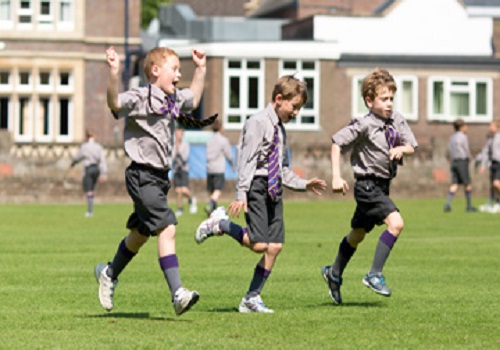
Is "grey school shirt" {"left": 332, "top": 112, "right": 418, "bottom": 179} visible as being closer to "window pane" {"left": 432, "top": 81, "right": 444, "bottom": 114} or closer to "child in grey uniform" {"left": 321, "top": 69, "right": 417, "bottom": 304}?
"child in grey uniform" {"left": 321, "top": 69, "right": 417, "bottom": 304}

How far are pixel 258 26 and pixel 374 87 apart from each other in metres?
54.9

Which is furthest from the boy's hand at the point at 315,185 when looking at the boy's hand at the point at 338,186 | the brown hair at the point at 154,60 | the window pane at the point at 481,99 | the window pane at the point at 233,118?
the window pane at the point at 481,99

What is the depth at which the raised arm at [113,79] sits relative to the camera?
36.1 feet

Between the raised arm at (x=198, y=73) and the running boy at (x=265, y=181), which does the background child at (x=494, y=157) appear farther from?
the raised arm at (x=198, y=73)

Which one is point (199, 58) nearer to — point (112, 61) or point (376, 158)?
point (112, 61)

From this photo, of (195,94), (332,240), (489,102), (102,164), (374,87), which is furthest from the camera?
(489,102)

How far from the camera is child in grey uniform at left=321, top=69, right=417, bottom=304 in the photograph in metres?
13.0

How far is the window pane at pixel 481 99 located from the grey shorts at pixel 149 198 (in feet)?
172

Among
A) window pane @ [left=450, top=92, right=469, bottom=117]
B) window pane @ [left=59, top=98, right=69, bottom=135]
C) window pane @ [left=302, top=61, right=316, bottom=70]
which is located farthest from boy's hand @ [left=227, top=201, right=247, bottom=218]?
window pane @ [left=59, top=98, right=69, bottom=135]

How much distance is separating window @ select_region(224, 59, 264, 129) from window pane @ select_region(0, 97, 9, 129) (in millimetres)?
9738

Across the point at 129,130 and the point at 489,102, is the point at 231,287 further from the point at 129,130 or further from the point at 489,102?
the point at 489,102

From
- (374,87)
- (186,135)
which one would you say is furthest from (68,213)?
(374,87)

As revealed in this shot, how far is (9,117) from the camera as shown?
64625 mm

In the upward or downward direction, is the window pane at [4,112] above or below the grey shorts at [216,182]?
above
